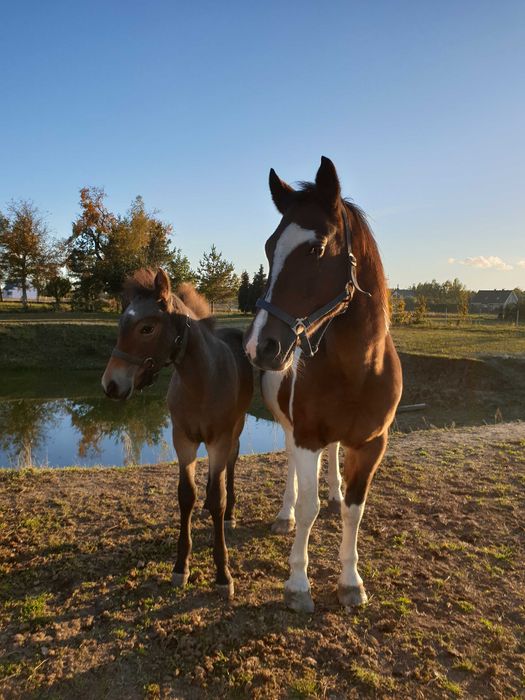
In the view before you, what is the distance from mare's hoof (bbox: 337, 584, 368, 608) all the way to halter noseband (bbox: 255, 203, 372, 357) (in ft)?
6.46

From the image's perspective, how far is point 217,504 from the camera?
132 inches

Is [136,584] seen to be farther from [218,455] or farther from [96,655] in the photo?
[218,455]

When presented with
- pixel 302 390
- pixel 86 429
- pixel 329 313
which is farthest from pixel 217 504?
pixel 86 429

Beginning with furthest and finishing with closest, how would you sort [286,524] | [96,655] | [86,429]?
[86,429], [286,524], [96,655]

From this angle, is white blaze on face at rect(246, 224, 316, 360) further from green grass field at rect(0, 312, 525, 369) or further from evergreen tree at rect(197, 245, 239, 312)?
evergreen tree at rect(197, 245, 239, 312)

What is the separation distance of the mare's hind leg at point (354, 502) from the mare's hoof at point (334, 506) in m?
1.34

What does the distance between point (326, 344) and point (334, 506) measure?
259cm

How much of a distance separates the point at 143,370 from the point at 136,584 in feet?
5.47

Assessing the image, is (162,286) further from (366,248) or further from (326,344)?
(366,248)

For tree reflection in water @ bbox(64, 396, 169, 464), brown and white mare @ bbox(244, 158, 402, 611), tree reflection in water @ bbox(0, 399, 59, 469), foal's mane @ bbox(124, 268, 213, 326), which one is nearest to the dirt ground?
brown and white mare @ bbox(244, 158, 402, 611)

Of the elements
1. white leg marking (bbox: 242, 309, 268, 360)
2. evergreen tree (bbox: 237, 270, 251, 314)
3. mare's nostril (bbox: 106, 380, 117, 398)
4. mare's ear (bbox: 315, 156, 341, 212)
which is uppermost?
evergreen tree (bbox: 237, 270, 251, 314)

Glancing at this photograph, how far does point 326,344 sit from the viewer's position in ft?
9.43

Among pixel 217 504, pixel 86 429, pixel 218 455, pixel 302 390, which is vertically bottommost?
pixel 86 429

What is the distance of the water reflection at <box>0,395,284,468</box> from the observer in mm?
9438
